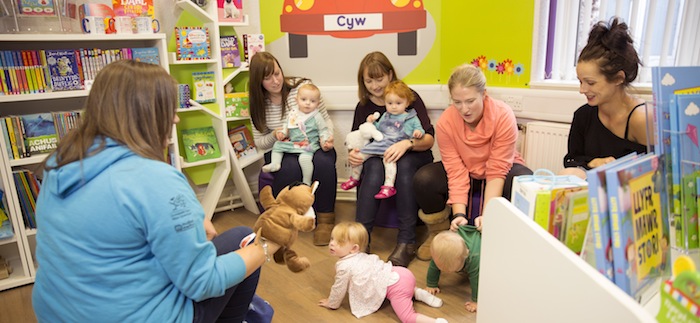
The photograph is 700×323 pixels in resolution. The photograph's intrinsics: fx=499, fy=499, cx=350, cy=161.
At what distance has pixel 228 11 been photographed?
308 centimetres

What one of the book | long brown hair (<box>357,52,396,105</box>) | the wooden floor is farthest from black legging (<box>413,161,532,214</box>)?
the book

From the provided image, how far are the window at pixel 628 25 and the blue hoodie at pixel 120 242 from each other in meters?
2.32

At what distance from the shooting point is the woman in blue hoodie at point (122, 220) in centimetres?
114

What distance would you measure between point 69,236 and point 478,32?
260 centimetres

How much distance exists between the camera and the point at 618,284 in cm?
95

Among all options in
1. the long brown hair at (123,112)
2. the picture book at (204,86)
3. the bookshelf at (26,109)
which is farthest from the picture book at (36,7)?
the long brown hair at (123,112)

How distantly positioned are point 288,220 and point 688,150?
3.57ft


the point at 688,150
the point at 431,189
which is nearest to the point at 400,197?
the point at 431,189

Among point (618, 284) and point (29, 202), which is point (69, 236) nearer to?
point (618, 284)

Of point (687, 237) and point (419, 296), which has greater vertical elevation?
point (687, 237)

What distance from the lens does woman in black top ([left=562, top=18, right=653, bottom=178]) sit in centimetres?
197

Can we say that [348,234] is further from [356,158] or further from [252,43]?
[252,43]

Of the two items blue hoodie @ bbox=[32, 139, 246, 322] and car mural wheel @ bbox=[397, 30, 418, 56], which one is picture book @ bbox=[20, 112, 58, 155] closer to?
blue hoodie @ bbox=[32, 139, 246, 322]

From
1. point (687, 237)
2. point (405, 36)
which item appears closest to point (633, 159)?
point (687, 237)
